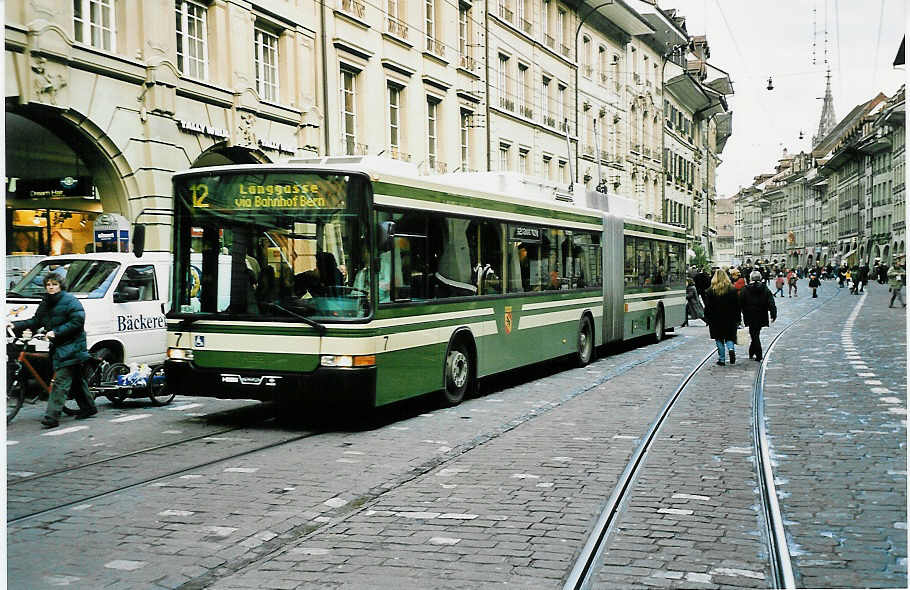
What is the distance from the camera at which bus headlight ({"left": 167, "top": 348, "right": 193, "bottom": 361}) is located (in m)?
10.5

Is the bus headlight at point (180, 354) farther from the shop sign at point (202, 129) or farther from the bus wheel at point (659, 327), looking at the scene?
the bus wheel at point (659, 327)

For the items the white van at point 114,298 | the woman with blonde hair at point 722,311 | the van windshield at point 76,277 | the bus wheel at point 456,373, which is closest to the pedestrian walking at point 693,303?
the woman with blonde hair at point 722,311

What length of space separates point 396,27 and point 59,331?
61.6ft

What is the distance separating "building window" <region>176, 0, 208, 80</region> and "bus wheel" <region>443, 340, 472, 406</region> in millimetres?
10723

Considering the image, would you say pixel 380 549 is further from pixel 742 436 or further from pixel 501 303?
pixel 501 303

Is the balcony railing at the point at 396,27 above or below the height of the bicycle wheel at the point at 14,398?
above

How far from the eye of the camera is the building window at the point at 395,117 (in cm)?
2783

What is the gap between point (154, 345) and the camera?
14133 millimetres

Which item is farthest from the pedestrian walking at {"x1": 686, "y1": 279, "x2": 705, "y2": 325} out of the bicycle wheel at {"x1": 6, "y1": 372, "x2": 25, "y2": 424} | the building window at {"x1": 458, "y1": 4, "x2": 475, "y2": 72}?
the bicycle wheel at {"x1": 6, "y1": 372, "x2": 25, "y2": 424}

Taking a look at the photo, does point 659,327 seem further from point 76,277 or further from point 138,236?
point 138,236

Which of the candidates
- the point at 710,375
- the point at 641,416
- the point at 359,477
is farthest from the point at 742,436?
the point at 710,375

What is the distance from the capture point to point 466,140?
107 feet

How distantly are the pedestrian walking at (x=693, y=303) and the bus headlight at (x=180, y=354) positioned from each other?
67.0ft

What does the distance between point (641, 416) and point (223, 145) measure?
43.3 ft
